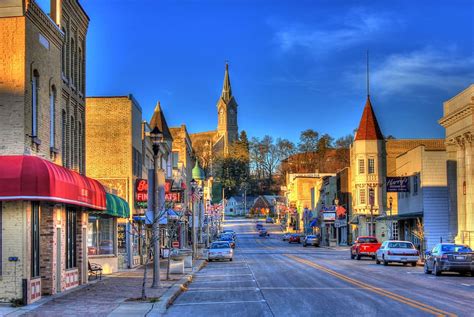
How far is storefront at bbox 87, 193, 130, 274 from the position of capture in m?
34.5

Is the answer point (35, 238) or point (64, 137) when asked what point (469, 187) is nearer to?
point (64, 137)

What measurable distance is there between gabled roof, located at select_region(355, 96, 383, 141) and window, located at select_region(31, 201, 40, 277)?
6512 cm

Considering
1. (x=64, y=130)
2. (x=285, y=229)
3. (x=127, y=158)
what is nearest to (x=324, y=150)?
(x=285, y=229)

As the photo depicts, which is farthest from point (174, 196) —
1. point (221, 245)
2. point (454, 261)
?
point (454, 261)

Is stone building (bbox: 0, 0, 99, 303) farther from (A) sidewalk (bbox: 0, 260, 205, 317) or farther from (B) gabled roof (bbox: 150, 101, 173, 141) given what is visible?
(B) gabled roof (bbox: 150, 101, 173, 141)

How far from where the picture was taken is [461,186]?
5269cm

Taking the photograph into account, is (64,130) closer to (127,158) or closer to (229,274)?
(229,274)

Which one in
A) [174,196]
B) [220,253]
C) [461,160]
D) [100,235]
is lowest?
[220,253]

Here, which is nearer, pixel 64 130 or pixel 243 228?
pixel 64 130

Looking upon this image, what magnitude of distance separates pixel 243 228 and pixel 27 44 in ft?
463

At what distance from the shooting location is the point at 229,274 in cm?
3503

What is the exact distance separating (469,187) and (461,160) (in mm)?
2571

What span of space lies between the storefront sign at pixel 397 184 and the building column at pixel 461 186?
25.0ft

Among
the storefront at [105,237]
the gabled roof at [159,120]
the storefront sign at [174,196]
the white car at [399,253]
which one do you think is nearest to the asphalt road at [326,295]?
the storefront at [105,237]
